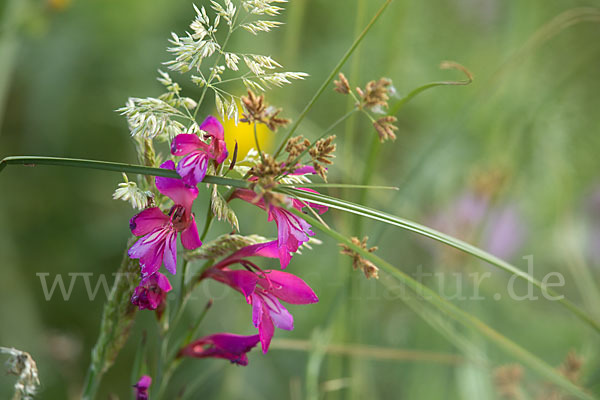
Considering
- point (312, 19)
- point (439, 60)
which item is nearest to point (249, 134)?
point (312, 19)

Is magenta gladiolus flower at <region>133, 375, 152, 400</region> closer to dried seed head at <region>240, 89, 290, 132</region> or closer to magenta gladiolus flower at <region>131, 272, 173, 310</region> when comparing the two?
magenta gladiolus flower at <region>131, 272, 173, 310</region>

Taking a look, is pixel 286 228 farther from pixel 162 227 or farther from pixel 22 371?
pixel 22 371

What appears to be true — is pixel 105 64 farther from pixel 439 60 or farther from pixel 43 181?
pixel 439 60

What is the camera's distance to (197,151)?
1.30 feet

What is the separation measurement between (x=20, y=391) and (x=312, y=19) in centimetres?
121

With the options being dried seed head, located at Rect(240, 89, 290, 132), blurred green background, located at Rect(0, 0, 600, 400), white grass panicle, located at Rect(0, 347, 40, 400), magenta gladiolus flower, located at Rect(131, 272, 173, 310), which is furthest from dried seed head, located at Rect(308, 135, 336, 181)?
blurred green background, located at Rect(0, 0, 600, 400)

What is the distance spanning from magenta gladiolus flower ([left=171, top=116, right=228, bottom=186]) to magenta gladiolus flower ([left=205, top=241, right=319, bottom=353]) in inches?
3.0

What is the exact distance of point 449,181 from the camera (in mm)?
1363

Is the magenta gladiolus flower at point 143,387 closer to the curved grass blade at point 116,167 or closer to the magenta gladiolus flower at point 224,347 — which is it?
the magenta gladiolus flower at point 224,347

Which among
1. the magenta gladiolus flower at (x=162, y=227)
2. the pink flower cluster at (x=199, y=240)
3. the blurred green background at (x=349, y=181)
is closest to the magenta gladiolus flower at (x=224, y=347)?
→ the pink flower cluster at (x=199, y=240)

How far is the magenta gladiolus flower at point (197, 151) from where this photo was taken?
38 centimetres

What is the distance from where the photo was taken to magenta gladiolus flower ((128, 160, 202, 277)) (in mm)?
390

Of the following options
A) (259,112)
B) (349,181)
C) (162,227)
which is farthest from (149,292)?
(349,181)

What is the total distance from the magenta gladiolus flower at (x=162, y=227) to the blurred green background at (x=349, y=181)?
0.42 m
